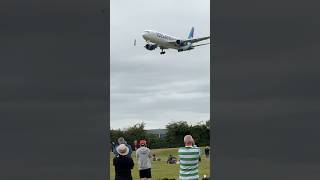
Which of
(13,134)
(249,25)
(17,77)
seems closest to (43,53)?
(17,77)

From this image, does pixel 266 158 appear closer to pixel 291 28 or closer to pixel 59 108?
pixel 291 28

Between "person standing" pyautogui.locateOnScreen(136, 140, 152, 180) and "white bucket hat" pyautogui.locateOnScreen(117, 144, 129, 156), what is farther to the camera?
"person standing" pyautogui.locateOnScreen(136, 140, 152, 180)

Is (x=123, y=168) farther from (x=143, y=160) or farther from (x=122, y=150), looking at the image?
Result: (x=143, y=160)

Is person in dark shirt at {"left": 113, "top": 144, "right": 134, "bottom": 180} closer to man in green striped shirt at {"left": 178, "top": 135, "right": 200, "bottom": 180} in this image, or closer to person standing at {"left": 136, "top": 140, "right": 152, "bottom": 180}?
man in green striped shirt at {"left": 178, "top": 135, "right": 200, "bottom": 180}

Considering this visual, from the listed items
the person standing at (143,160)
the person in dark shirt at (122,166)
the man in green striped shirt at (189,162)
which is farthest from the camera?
the person standing at (143,160)

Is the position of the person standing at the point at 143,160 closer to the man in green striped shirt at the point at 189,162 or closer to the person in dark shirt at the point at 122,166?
the person in dark shirt at the point at 122,166

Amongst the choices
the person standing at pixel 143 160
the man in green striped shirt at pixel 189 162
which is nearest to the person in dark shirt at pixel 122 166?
the man in green striped shirt at pixel 189 162

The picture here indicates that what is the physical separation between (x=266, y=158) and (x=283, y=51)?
522 millimetres

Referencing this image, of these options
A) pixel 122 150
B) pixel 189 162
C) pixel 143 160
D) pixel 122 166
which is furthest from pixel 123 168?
pixel 143 160

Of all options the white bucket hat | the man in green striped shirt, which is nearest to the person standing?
the white bucket hat

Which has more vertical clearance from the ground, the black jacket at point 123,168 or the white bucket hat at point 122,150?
the white bucket hat at point 122,150

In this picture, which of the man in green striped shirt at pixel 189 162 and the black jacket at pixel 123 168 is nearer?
the man in green striped shirt at pixel 189 162

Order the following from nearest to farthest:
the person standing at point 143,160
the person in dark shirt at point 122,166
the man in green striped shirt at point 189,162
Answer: the man in green striped shirt at point 189,162, the person in dark shirt at point 122,166, the person standing at point 143,160

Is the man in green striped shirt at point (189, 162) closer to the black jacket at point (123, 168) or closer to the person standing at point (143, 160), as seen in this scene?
the black jacket at point (123, 168)
